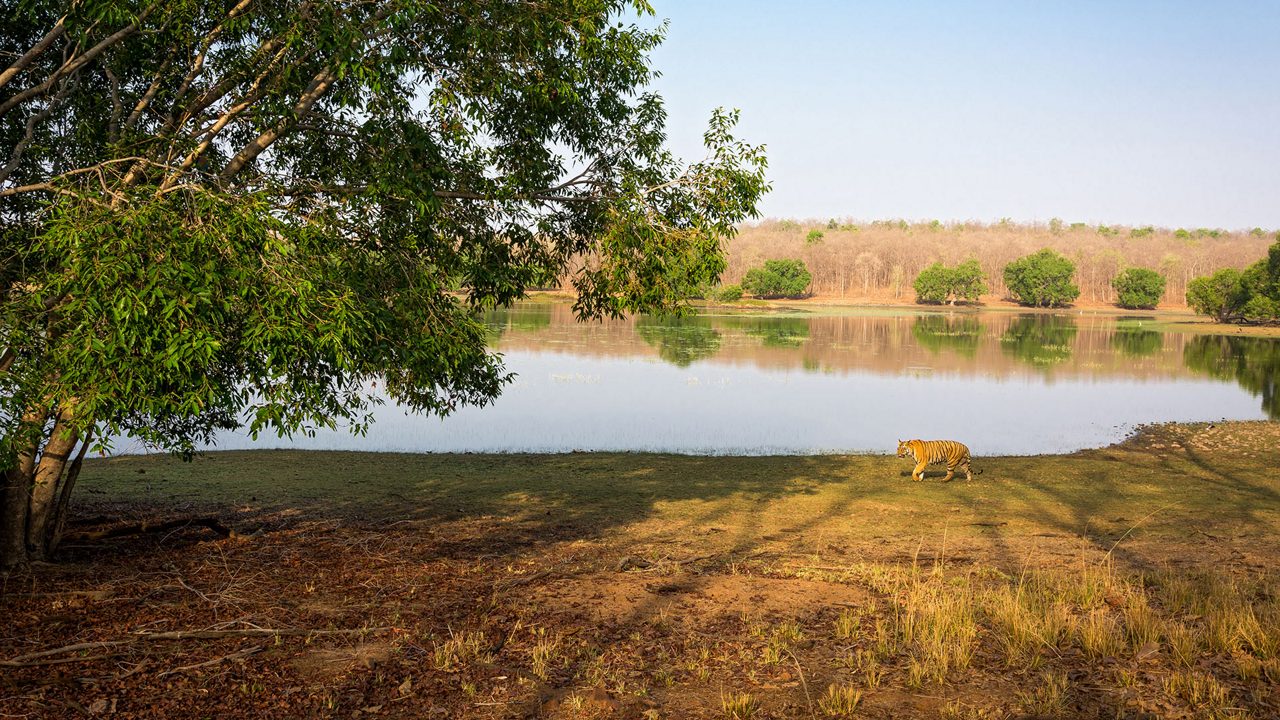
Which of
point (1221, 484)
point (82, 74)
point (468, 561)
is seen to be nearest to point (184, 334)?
point (468, 561)

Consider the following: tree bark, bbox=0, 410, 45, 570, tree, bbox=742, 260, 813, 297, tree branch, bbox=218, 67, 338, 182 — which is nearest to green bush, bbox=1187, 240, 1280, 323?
tree, bbox=742, 260, 813, 297

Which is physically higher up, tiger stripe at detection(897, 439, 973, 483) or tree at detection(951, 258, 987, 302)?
tree at detection(951, 258, 987, 302)

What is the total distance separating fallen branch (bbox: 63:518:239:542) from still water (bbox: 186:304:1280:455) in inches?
161

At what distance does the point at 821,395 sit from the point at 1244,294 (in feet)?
214

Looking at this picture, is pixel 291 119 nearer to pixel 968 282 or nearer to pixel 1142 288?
pixel 968 282

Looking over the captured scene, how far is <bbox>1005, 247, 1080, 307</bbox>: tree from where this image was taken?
135m

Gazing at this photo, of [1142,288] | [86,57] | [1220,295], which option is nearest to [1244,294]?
[1220,295]

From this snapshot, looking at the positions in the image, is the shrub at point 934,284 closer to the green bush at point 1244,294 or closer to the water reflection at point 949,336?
the water reflection at point 949,336

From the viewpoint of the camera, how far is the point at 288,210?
26.6 ft

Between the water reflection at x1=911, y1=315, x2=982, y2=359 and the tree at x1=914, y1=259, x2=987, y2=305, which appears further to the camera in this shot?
the tree at x1=914, y1=259, x2=987, y2=305

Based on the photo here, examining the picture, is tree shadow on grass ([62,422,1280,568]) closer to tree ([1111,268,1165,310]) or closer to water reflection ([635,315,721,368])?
water reflection ([635,315,721,368])

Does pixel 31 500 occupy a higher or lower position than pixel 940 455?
higher

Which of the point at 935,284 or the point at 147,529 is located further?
the point at 935,284

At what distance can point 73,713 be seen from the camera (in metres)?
5.18
